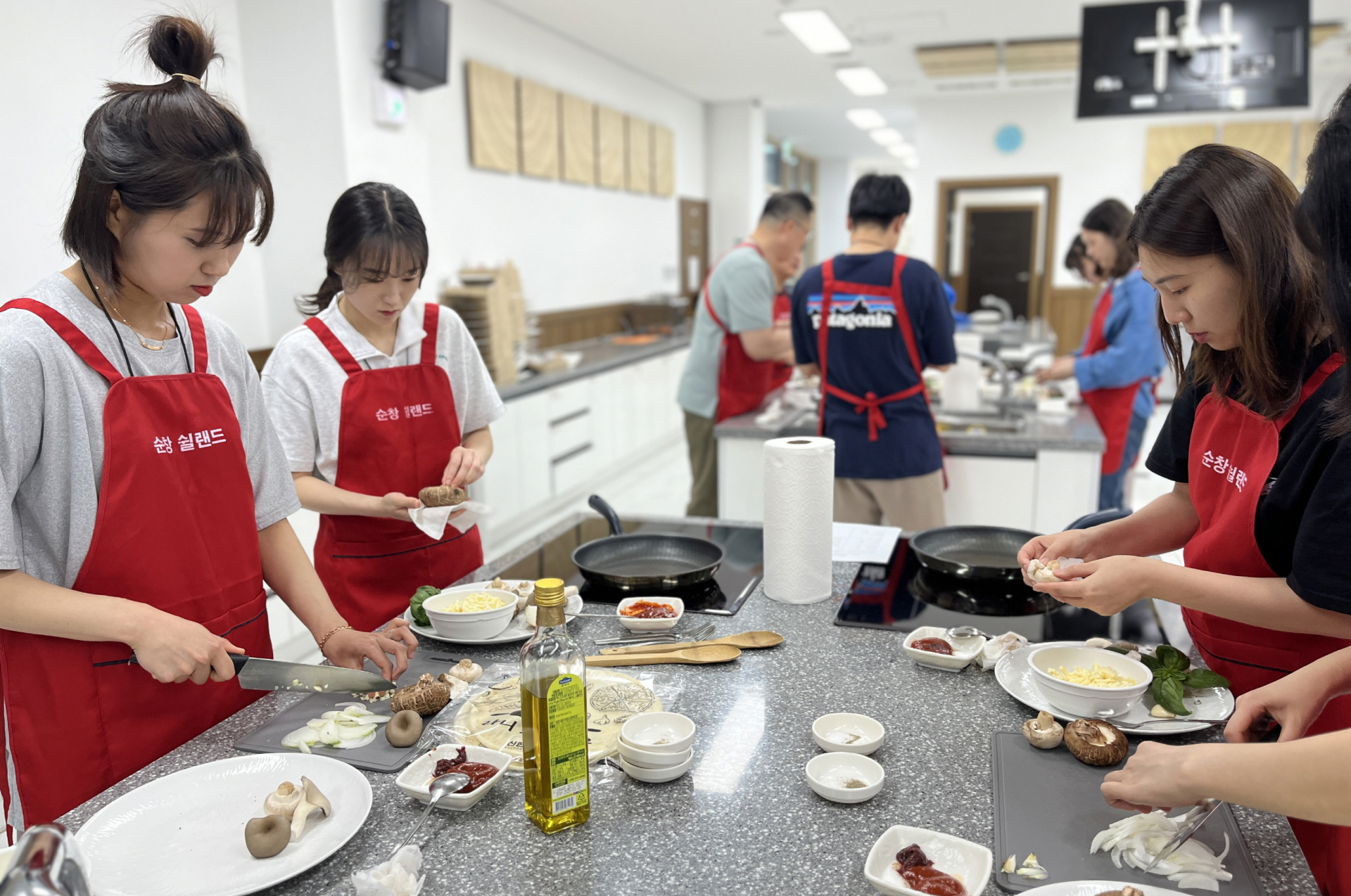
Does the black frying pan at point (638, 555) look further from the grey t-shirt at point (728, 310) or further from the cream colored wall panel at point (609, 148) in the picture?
the cream colored wall panel at point (609, 148)

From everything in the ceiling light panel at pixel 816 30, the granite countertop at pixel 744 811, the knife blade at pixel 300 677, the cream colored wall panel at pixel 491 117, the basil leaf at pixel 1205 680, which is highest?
the ceiling light panel at pixel 816 30

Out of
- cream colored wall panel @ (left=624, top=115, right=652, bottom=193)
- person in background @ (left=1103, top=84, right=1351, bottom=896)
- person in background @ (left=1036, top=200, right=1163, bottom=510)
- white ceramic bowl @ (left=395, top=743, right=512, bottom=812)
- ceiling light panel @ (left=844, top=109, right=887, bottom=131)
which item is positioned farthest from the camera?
ceiling light panel @ (left=844, top=109, right=887, bottom=131)

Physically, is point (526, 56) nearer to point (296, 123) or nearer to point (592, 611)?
point (296, 123)

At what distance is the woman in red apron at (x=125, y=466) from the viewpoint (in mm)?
1203

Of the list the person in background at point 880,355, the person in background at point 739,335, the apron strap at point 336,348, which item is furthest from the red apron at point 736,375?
the apron strap at point 336,348

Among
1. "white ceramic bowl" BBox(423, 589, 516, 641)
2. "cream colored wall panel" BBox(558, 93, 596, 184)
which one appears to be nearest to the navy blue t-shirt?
"white ceramic bowl" BBox(423, 589, 516, 641)

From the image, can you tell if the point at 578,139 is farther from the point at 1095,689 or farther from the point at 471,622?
the point at 1095,689

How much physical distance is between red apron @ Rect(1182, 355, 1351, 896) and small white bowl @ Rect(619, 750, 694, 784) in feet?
2.67

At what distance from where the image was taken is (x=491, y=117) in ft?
18.5

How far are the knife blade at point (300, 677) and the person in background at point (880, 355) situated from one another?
2.19 meters

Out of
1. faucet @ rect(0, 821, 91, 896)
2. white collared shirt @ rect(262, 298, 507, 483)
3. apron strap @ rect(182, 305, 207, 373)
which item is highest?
apron strap @ rect(182, 305, 207, 373)

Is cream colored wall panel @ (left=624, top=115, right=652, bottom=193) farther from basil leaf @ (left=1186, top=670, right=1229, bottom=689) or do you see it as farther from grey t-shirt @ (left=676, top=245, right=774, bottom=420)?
basil leaf @ (left=1186, top=670, right=1229, bottom=689)

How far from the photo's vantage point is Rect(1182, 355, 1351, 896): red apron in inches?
48.0

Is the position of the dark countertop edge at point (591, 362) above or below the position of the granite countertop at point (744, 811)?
above
